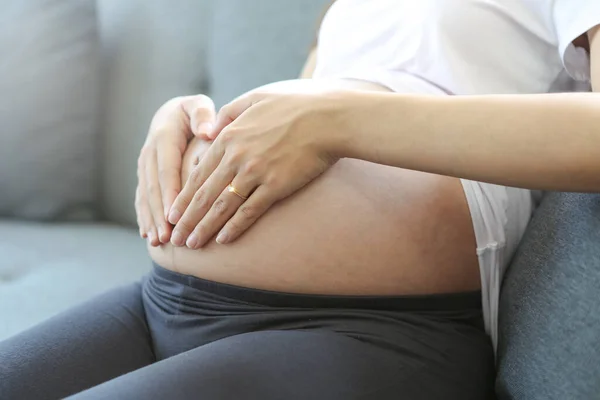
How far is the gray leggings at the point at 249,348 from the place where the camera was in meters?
0.62

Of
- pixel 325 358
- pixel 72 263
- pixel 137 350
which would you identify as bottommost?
pixel 72 263

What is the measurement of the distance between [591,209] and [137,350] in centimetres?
58

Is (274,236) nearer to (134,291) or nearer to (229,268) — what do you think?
(229,268)

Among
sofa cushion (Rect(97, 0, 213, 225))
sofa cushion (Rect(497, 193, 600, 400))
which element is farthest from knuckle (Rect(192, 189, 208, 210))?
sofa cushion (Rect(97, 0, 213, 225))

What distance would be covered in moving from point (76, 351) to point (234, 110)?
0.37m

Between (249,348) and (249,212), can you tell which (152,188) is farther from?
(249,348)

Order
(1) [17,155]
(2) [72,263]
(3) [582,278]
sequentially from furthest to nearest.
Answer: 1. (1) [17,155]
2. (2) [72,263]
3. (3) [582,278]

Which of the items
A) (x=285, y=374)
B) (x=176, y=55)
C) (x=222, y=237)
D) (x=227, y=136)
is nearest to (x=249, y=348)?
(x=285, y=374)

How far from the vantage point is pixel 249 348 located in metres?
0.65

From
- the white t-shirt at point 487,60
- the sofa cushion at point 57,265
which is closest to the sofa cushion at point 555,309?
the white t-shirt at point 487,60

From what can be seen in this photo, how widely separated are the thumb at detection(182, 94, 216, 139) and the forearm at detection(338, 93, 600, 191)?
0.23 m

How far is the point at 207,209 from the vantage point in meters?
0.78

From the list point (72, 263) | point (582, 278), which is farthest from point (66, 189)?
→ point (582, 278)

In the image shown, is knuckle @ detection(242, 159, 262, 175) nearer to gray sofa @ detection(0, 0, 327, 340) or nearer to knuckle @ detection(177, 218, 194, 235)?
knuckle @ detection(177, 218, 194, 235)
